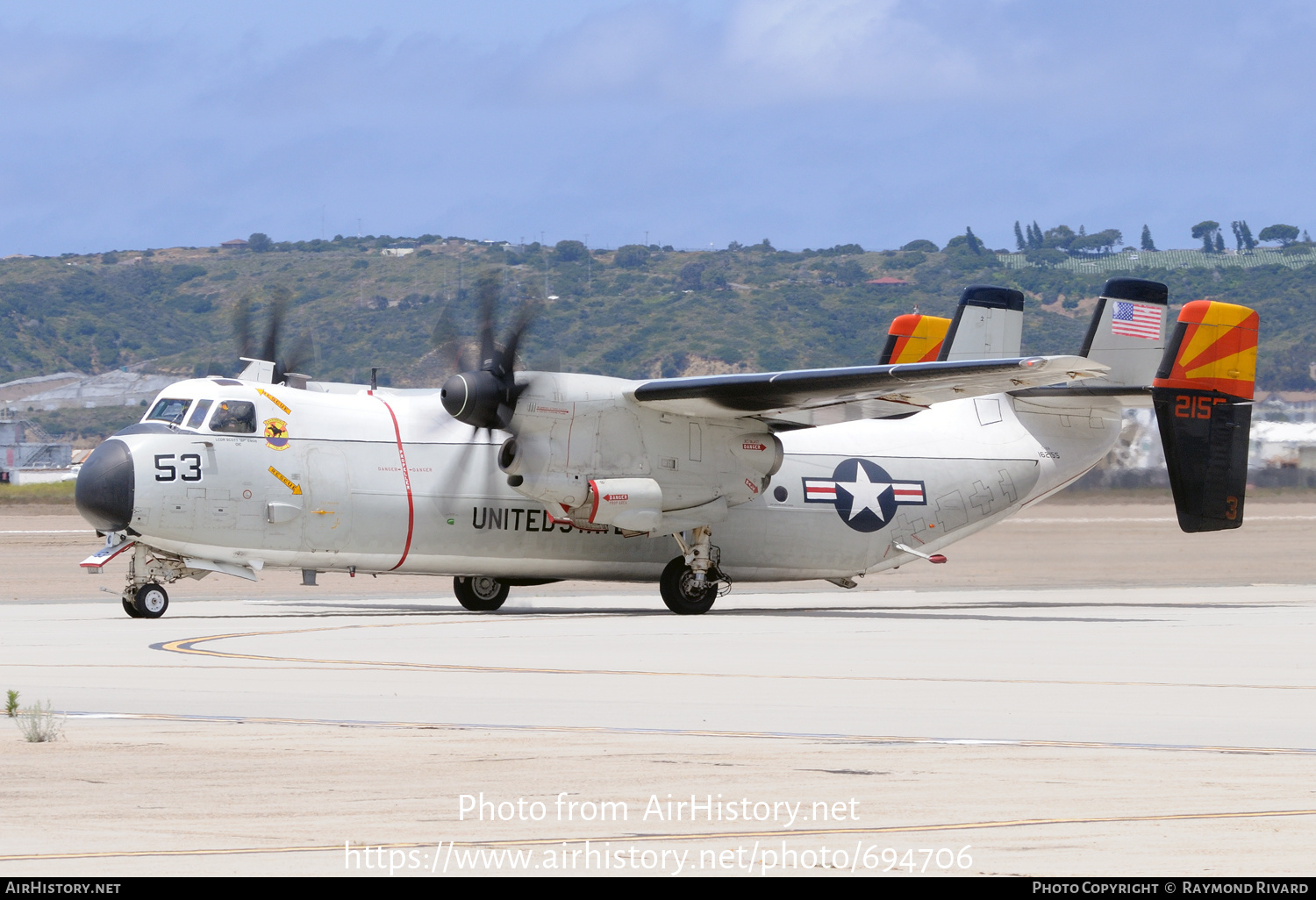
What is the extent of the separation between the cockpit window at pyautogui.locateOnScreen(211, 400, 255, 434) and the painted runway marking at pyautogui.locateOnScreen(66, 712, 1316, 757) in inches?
445

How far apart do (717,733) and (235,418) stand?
13943 mm

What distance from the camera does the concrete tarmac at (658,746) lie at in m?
6.91

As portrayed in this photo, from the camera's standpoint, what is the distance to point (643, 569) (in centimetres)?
2633

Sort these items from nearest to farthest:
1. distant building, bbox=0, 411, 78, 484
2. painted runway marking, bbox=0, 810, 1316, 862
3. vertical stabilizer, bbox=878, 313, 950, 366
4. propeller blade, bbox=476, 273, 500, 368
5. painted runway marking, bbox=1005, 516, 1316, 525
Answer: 1. painted runway marking, bbox=0, 810, 1316, 862
2. propeller blade, bbox=476, 273, 500, 368
3. vertical stabilizer, bbox=878, 313, 950, 366
4. painted runway marking, bbox=1005, 516, 1316, 525
5. distant building, bbox=0, 411, 78, 484

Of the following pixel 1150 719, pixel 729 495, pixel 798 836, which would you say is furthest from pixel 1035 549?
pixel 798 836

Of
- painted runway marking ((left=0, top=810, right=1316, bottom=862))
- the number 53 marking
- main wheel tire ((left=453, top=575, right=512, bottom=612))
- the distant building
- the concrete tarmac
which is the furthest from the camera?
the distant building

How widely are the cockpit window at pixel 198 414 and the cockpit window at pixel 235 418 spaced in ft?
0.45

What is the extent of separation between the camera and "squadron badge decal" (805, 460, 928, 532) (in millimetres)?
27484

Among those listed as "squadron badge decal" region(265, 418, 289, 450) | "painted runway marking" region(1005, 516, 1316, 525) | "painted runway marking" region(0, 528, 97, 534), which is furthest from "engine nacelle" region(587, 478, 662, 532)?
"painted runway marking" region(1005, 516, 1316, 525)

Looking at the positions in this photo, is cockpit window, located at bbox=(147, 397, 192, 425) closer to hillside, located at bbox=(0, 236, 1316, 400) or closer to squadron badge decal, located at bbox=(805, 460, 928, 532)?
squadron badge decal, located at bbox=(805, 460, 928, 532)

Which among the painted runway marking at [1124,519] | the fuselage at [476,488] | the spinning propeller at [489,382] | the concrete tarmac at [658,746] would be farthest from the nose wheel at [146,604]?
the painted runway marking at [1124,519]

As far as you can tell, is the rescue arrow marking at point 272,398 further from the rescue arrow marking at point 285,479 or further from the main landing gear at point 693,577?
the main landing gear at point 693,577
